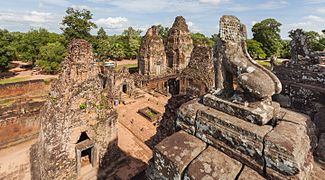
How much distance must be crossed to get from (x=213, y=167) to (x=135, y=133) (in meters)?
12.7

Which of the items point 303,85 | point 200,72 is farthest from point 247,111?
point 200,72

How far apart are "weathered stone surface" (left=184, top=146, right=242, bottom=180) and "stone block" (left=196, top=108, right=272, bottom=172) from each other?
0.09 metres

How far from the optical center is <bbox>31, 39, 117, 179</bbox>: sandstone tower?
763cm

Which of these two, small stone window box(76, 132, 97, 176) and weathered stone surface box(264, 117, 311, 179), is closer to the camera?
weathered stone surface box(264, 117, 311, 179)

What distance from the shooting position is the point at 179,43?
28.6m

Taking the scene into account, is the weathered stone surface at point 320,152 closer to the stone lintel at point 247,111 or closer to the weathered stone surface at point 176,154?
the stone lintel at point 247,111

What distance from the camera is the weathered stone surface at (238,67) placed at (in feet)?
8.18

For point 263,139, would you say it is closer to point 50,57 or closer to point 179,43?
point 179,43

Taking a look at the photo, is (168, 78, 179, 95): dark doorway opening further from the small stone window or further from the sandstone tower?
the small stone window

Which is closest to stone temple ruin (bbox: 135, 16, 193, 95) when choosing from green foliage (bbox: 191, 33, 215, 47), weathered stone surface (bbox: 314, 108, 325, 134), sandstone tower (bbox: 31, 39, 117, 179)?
green foliage (bbox: 191, 33, 215, 47)

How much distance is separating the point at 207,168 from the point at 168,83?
2565 centimetres

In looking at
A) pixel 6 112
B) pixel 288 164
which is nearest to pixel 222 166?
pixel 288 164

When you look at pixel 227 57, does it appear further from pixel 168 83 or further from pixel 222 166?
pixel 168 83

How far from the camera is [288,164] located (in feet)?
6.07
